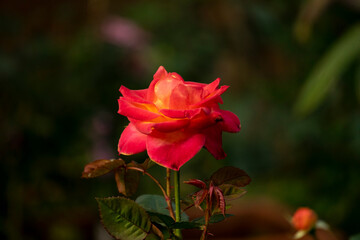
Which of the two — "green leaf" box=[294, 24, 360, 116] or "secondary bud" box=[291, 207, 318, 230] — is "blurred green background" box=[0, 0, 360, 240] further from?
"secondary bud" box=[291, 207, 318, 230]

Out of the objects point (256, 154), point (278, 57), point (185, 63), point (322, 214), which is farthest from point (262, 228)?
point (278, 57)

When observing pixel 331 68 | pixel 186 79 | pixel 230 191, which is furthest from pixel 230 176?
pixel 186 79

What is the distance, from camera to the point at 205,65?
1820 millimetres

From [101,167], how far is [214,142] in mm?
76

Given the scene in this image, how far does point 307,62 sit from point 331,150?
0.34 meters

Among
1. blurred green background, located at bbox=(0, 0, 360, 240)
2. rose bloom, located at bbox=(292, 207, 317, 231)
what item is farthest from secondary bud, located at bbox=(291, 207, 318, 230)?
blurred green background, located at bbox=(0, 0, 360, 240)

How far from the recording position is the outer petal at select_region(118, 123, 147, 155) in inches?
11.2

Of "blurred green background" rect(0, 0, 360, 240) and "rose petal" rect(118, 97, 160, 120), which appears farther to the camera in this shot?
"blurred green background" rect(0, 0, 360, 240)

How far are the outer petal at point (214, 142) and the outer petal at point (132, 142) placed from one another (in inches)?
1.6

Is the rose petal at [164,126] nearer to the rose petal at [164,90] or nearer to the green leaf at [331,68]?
the rose petal at [164,90]

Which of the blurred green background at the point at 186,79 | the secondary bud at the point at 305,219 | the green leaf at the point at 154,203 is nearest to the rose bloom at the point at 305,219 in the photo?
the secondary bud at the point at 305,219

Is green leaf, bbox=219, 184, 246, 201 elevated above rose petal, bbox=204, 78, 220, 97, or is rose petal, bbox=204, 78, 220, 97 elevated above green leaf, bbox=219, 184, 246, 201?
rose petal, bbox=204, 78, 220, 97

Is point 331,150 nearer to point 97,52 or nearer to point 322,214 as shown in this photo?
point 322,214

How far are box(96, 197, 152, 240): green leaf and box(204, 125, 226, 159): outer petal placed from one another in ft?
0.19
